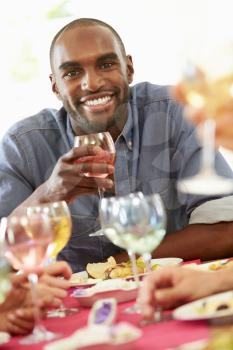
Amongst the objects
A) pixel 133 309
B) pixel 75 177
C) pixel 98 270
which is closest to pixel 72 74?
pixel 75 177

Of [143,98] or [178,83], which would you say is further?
[143,98]

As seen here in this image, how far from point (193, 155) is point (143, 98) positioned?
0.40 m

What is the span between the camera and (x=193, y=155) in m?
2.53

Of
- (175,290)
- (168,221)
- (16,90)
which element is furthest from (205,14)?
(175,290)

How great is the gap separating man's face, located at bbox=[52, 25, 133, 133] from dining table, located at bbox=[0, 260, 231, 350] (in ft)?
4.48

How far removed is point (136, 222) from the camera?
138cm

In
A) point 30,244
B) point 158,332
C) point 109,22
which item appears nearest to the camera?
point 158,332

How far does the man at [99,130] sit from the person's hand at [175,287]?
1093 millimetres

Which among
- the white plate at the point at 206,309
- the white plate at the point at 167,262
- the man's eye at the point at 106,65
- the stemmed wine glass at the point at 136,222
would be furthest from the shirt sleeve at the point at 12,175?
the white plate at the point at 206,309

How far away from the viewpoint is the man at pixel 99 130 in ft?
8.29

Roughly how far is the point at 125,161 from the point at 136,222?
124 centimetres

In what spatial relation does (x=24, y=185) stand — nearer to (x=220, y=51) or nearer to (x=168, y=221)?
(x=168, y=221)

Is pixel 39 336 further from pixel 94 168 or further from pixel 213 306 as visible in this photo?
pixel 94 168

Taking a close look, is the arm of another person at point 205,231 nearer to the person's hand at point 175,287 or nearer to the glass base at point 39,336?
the person's hand at point 175,287
